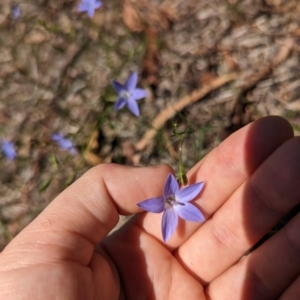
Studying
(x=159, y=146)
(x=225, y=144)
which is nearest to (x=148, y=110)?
(x=159, y=146)

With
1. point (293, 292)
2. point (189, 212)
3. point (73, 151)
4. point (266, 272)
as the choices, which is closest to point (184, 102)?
point (73, 151)

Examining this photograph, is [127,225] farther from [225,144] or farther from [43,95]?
[43,95]

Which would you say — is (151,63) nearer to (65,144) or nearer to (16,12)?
(65,144)

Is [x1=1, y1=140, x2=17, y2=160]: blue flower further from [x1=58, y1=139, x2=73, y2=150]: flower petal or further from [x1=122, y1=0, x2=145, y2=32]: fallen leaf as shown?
[x1=122, y1=0, x2=145, y2=32]: fallen leaf

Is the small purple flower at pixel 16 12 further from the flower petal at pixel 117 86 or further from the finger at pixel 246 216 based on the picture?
the finger at pixel 246 216

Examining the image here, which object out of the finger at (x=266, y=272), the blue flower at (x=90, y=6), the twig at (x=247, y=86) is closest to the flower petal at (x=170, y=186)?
the finger at (x=266, y=272)
